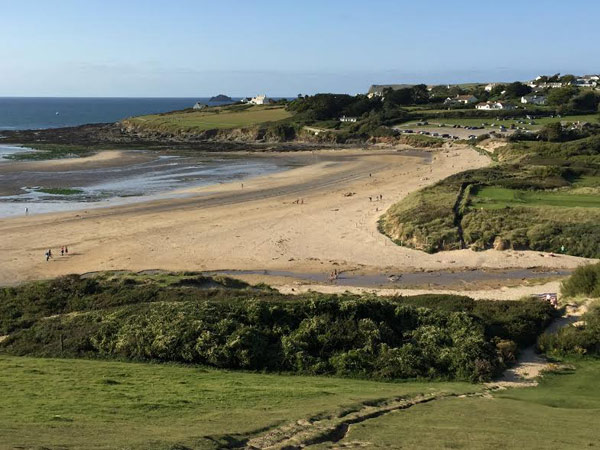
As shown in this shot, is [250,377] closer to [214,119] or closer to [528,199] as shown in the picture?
[528,199]

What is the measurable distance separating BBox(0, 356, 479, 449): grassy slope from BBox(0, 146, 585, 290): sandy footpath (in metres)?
13.7

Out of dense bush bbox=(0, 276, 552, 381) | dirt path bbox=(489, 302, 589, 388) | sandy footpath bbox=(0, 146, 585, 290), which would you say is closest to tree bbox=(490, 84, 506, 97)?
sandy footpath bbox=(0, 146, 585, 290)

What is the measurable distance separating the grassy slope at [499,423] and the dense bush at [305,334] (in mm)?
2243

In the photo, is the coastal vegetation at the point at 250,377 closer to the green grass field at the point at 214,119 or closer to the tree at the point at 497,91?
the green grass field at the point at 214,119

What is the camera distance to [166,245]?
33656mm

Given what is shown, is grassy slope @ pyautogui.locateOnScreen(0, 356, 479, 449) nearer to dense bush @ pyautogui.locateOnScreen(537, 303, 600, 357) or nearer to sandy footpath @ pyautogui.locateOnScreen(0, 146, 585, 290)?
dense bush @ pyautogui.locateOnScreen(537, 303, 600, 357)

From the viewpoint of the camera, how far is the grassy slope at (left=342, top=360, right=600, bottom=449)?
34.1 ft

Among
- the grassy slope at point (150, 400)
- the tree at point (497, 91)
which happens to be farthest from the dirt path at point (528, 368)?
the tree at point (497, 91)

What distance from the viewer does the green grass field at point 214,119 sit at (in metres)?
109

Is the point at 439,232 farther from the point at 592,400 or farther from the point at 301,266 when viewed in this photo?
the point at 592,400

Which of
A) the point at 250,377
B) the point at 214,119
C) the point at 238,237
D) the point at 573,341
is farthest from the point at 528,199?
the point at 214,119

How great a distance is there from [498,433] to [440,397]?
11.0 ft

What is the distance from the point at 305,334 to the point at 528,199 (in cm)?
2534

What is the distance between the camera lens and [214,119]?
118812 mm
